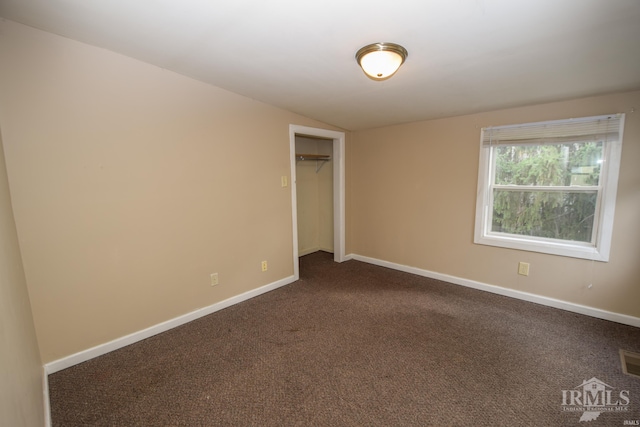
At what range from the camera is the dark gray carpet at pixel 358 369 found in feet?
5.15

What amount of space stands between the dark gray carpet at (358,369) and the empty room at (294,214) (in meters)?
0.02

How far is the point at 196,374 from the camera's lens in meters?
1.90

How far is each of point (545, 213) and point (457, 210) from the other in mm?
817

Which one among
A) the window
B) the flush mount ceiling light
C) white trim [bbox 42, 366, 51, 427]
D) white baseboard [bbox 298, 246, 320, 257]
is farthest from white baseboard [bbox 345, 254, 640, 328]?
white trim [bbox 42, 366, 51, 427]

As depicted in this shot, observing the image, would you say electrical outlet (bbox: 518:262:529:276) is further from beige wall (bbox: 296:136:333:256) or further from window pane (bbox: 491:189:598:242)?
beige wall (bbox: 296:136:333:256)

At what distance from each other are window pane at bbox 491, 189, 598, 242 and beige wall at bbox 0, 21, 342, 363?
277cm

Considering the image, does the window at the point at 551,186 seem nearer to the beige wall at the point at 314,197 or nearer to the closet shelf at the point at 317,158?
the closet shelf at the point at 317,158

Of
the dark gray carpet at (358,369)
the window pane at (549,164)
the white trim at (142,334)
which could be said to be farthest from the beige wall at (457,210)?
the white trim at (142,334)

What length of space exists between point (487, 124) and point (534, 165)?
2.07ft

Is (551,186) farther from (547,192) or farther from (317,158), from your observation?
(317,158)

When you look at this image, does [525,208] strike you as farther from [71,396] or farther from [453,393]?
[71,396]

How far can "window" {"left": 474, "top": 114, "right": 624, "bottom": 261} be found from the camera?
242 centimetres

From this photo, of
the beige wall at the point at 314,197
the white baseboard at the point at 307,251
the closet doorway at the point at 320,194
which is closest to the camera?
the closet doorway at the point at 320,194

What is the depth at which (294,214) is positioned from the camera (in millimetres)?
3414
